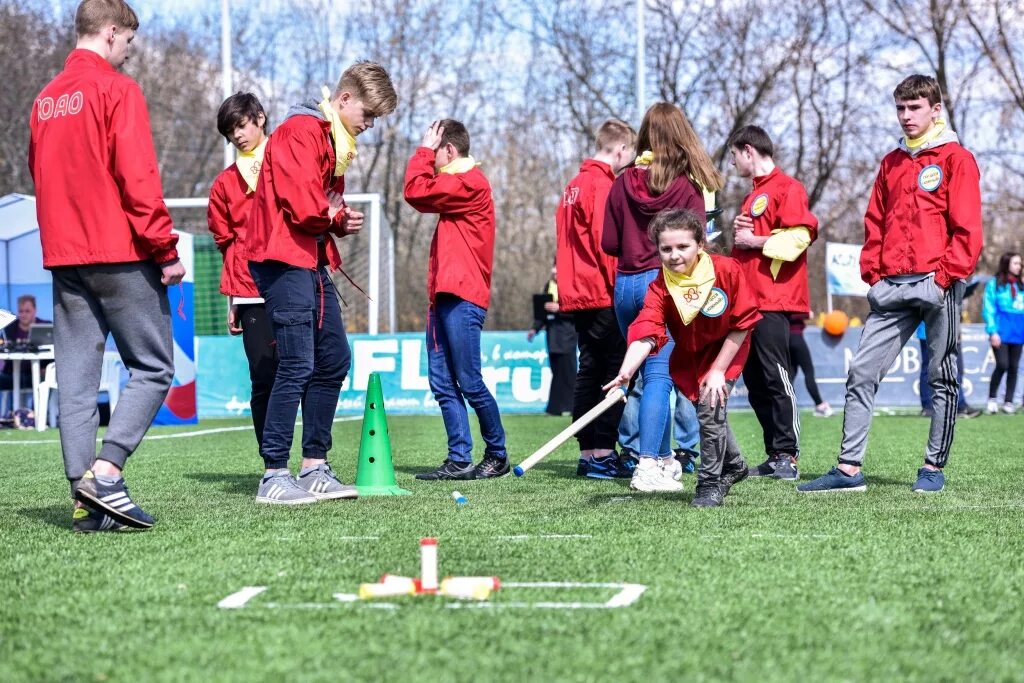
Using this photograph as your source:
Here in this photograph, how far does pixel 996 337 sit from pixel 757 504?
10418mm

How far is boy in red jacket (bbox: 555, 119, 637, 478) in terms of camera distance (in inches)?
269

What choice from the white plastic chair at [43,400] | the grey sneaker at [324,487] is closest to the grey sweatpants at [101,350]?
the grey sneaker at [324,487]

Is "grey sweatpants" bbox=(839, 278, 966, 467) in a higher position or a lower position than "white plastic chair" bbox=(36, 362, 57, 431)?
higher

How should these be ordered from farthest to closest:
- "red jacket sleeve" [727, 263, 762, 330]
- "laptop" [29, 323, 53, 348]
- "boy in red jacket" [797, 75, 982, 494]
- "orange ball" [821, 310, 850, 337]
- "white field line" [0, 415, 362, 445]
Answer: "orange ball" [821, 310, 850, 337]
"laptop" [29, 323, 53, 348]
"white field line" [0, 415, 362, 445]
"boy in red jacket" [797, 75, 982, 494]
"red jacket sleeve" [727, 263, 762, 330]

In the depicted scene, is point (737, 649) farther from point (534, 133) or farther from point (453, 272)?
point (534, 133)

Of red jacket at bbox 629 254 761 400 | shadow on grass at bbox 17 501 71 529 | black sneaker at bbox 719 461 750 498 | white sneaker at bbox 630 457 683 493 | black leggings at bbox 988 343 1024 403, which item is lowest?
black leggings at bbox 988 343 1024 403

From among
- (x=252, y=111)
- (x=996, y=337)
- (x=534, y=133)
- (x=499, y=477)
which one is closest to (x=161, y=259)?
(x=252, y=111)

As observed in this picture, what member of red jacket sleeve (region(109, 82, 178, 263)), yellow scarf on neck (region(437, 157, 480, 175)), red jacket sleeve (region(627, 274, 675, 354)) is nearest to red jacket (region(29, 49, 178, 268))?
red jacket sleeve (region(109, 82, 178, 263))

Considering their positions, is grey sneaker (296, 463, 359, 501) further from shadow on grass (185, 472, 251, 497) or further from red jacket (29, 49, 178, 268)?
red jacket (29, 49, 178, 268)

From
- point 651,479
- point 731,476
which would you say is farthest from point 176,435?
point 731,476

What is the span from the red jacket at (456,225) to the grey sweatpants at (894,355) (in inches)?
80.5

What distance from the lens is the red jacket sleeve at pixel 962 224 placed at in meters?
5.69

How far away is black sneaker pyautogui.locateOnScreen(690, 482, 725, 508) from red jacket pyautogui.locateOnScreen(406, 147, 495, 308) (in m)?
1.97

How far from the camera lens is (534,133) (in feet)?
93.7
